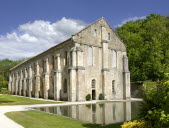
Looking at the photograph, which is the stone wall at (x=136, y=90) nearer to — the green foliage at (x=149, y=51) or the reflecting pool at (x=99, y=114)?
the green foliage at (x=149, y=51)

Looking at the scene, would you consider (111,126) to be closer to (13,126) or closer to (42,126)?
(42,126)

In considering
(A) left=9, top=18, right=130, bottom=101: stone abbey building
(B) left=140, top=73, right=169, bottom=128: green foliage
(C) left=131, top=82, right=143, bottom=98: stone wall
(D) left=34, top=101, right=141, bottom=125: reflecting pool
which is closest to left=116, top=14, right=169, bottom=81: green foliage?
(C) left=131, top=82, right=143, bottom=98: stone wall

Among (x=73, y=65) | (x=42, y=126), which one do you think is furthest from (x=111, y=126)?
(x=73, y=65)

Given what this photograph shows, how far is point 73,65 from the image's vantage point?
33.8 metres

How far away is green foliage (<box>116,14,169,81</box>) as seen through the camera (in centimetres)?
4275

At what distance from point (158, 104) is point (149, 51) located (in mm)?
38149

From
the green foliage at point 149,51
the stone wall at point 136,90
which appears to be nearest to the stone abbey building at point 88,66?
the stone wall at point 136,90

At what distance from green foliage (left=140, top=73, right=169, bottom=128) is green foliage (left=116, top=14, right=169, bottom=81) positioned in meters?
32.1

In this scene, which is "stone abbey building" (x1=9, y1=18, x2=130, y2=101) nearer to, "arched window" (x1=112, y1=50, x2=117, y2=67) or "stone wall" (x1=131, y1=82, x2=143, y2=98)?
"arched window" (x1=112, y1=50, x2=117, y2=67)

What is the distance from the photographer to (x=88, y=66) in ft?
118

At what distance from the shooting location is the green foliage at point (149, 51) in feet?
140

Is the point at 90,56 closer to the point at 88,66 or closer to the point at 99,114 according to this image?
the point at 88,66

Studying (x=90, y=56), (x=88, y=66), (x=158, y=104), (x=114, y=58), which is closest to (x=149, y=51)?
(x=114, y=58)

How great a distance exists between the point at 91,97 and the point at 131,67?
653 inches
